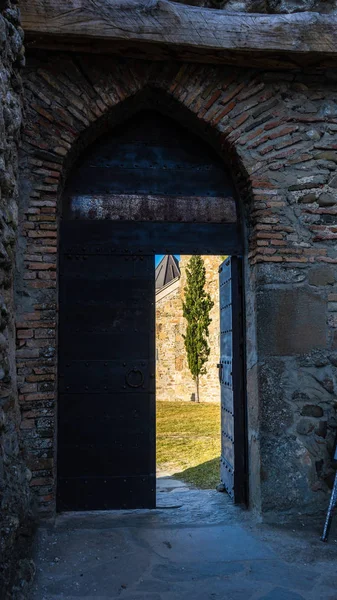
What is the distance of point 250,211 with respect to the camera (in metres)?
4.25

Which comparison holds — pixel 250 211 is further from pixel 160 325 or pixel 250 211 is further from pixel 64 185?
pixel 160 325

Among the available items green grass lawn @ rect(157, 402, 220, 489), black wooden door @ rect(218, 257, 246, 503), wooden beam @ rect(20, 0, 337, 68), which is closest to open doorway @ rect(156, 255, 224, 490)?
green grass lawn @ rect(157, 402, 220, 489)

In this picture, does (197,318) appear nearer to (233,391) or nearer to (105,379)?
(233,391)

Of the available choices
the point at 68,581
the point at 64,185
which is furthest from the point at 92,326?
the point at 68,581

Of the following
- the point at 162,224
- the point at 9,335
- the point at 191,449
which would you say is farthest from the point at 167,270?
the point at 9,335

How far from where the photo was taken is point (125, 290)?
170 inches

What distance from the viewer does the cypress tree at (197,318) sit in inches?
677

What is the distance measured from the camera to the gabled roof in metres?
23.2

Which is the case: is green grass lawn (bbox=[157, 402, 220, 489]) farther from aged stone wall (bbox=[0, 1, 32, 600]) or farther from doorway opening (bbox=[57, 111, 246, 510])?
aged stone wall (bbox=[0, 1, 32, 600])

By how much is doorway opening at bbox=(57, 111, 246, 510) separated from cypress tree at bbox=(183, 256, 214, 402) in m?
12.6

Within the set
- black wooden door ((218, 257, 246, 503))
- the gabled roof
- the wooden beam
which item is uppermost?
the gabled roof

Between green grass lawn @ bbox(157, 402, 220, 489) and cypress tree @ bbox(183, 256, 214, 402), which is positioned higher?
cypress tree @ bbox(183, 256, 214, 402)

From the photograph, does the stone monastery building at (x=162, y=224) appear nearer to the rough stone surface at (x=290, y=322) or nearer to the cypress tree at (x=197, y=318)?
the rough stone surface at (x=290, y=322)

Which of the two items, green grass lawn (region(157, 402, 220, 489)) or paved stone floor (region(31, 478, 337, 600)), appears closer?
paved stone floor (region(31, 478, 337, 600))
